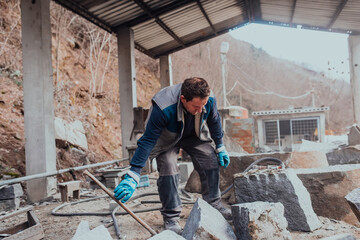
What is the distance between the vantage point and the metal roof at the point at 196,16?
6723 mm

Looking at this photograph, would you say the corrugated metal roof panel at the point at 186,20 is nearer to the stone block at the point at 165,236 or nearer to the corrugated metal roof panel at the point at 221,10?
the corrugated metal roof panel at the point at 221,10

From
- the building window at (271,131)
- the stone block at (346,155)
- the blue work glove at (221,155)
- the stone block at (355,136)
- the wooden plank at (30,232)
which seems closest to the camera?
the wooden plank at (30,232)

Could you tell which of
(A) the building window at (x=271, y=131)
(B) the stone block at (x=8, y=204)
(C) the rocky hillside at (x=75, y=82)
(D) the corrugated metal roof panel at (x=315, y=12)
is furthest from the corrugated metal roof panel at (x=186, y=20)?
(A) the building window at (x=271, y=131)

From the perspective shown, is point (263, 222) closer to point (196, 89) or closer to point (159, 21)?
point (196, 89)

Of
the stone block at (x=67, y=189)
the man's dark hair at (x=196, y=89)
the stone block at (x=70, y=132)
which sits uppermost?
the man's dark hair at (x=196, y=89)

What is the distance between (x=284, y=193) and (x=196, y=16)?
21.3 feet

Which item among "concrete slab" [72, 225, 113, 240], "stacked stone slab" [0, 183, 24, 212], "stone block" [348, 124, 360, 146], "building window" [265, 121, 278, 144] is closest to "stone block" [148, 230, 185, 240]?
"concrete slab" [72, 225, 113, 240]

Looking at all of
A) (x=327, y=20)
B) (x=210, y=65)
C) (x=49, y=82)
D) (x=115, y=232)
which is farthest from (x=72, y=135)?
(x=210, y=65)

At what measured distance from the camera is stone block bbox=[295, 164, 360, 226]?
123 inches

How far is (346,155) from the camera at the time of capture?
17.1ft

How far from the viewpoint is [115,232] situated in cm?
297

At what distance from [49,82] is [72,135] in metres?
3.98

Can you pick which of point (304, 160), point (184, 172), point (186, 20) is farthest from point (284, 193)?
point (186, 20)

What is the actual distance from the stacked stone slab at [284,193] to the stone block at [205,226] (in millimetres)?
615
